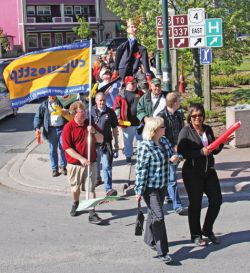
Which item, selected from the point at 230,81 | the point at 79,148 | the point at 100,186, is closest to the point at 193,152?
the point at 79,148

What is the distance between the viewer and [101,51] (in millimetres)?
35406

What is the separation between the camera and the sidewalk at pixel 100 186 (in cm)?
946

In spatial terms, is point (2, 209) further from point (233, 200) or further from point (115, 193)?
point (233, 200)

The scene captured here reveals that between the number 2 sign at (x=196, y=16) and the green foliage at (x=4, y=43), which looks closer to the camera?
the number 2 sign at (x=196, y=16)

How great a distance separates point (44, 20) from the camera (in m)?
67.2

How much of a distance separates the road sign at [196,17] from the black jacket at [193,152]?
20.1ft

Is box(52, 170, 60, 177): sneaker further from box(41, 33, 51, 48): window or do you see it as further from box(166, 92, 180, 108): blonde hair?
box(41, 33, 51, 48): window

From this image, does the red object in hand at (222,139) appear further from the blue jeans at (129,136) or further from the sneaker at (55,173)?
the sneaker at (55,173)

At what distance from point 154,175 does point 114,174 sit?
4152 millimetres

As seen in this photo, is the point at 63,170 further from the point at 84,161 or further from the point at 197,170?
the point at 197,170

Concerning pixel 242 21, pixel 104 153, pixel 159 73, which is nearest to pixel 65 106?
pixel 104 153

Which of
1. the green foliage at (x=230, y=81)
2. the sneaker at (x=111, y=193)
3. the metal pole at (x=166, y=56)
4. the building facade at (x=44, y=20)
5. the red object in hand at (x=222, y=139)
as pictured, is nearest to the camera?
the red object in hand at (x=222, y=139)

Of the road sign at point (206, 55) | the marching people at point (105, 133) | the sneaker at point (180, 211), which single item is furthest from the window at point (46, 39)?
the sneaker at point (180, 211)

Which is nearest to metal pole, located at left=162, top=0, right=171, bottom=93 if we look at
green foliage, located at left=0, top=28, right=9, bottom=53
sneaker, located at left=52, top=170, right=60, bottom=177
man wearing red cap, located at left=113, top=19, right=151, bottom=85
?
man wearing red cap, located at left=113, top=19, right=151, bottom=85
